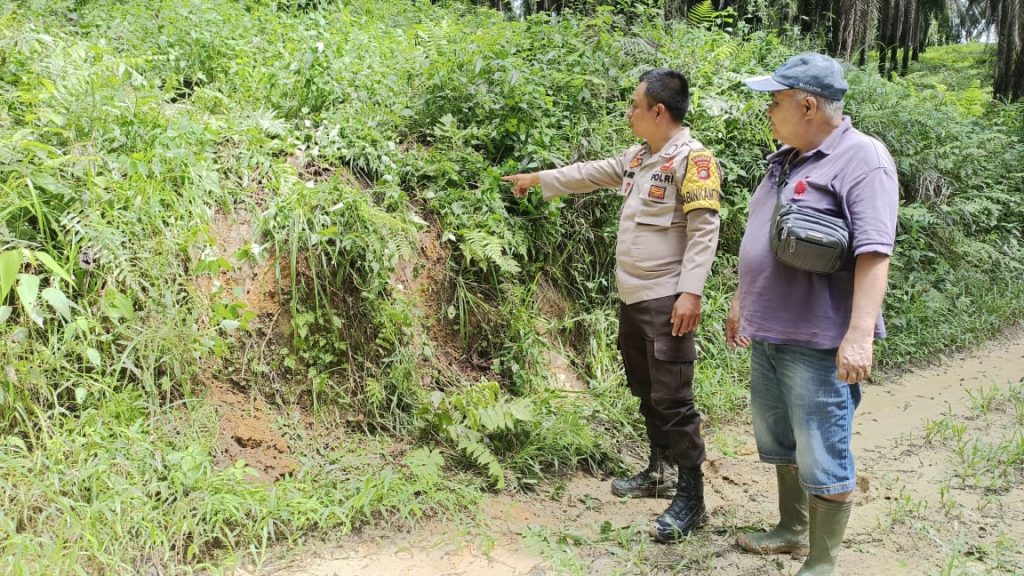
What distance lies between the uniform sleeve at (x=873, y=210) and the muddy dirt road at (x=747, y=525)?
1568 millimetres

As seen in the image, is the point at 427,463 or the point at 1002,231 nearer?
the point at 427,463

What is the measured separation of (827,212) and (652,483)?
1.94 m

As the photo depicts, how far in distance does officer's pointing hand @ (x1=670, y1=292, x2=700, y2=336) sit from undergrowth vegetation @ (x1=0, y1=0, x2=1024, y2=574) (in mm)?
1024

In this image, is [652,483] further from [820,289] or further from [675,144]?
[675,144]

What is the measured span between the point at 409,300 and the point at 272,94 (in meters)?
1.93

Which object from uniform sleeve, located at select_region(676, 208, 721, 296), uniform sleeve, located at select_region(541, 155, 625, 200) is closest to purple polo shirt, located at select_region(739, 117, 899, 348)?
uniform sleeve, located at select_region(676, 208, 721, 296)

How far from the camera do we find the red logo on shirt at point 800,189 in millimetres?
2680

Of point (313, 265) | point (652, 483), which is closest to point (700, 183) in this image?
point (652, 483)

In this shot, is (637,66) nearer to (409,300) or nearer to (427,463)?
(409,300)

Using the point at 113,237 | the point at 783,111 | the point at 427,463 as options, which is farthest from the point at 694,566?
the point at 113,237

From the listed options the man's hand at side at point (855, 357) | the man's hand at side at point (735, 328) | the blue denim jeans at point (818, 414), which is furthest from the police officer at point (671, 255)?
the man's hand at side at point (855, 357)

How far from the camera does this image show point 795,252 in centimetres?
260

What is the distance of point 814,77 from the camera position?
8.71 feet

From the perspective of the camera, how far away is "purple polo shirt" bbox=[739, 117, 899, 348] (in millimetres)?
2545
